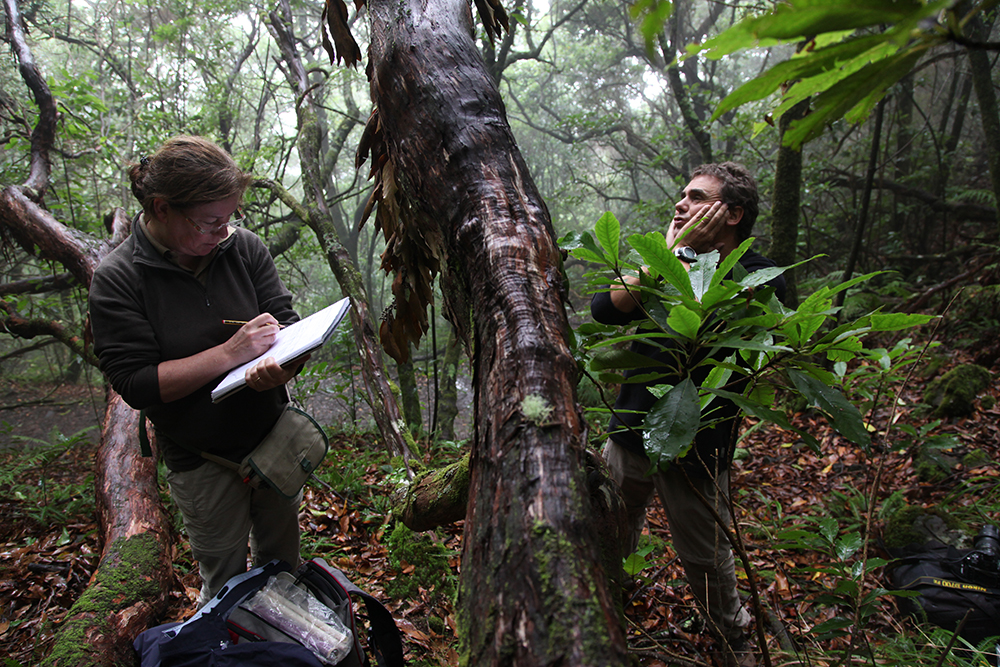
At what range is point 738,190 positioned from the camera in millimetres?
2324

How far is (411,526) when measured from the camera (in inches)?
59.6

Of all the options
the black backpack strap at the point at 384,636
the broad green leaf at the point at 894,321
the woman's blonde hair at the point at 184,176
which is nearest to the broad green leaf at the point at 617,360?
the broad green leaf at the point at 894,321

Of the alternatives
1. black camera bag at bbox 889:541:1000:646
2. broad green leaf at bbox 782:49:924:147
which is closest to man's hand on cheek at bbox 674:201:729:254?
broad green leaf at bbox 782:49:924:147

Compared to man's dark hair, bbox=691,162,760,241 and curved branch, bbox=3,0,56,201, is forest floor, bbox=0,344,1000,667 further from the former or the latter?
curved branch, bbox=3,0,56,201

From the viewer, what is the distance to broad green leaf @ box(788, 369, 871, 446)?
1033mm

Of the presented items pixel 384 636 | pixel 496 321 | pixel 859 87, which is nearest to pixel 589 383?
pixel 384 636

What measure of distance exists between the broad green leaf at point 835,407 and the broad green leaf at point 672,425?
0.23 metres

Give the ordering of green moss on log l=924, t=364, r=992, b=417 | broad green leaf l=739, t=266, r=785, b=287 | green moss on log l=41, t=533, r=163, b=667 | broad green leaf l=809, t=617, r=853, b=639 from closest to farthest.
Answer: broad green leaf l=739, t=266, r=785, b=287 < broad green leaf l=809, t=617, r=853, b=639 < green moss on log l=41, t=533, r=163, b=667 < green moss on log l=924, t=364, r=992, b=417

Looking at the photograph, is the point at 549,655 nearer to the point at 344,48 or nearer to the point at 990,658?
the point at 344,48

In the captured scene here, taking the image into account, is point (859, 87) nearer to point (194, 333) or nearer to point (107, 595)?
point (194, 333)

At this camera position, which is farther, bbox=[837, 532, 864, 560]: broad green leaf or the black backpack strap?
the black backpack strap

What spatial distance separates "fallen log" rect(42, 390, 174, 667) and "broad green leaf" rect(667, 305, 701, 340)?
9.15 feet

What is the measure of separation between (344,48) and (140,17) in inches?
510

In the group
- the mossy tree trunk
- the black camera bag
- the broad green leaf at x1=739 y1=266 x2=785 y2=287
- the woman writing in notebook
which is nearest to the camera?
the broad green leaf at x1=739 y1=266 x2=785 y2=287
